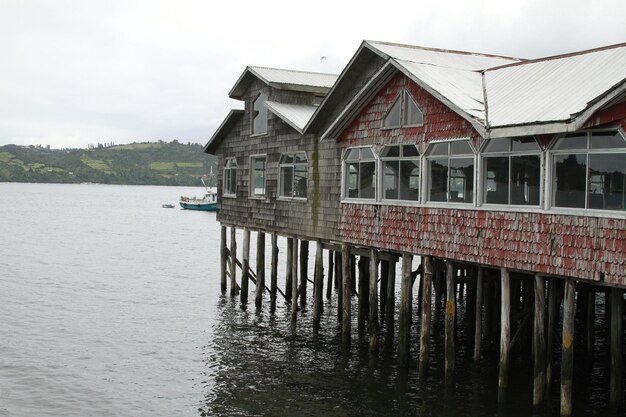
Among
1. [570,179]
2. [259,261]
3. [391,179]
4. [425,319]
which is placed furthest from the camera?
[259,261]

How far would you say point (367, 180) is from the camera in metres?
20.9

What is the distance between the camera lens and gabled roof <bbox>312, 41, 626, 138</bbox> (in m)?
14.4

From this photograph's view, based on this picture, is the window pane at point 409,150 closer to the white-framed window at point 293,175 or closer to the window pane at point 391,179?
the window pane at point 391,179

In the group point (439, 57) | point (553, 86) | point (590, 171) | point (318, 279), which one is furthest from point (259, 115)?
point (590, 171)

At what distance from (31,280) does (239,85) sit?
17.6m

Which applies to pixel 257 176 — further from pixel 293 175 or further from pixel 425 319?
pixel 425 319

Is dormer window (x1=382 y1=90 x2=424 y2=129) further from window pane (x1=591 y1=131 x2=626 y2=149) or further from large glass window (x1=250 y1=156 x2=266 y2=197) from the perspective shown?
large glass window (x1=250 y1=156 x2=266 y2=197)

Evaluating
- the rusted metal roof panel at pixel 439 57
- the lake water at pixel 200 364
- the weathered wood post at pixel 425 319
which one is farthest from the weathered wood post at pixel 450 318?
the rusted metal roof panel at pixel 439 57

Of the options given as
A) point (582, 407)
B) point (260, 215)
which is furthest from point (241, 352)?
point (582, 407)

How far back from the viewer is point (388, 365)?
2055cm

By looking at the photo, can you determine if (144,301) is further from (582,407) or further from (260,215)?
(582,407)

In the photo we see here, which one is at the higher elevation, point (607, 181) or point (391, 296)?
point (607, 181)

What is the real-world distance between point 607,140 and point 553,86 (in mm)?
2771

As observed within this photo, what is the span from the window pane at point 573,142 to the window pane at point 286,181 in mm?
11766
